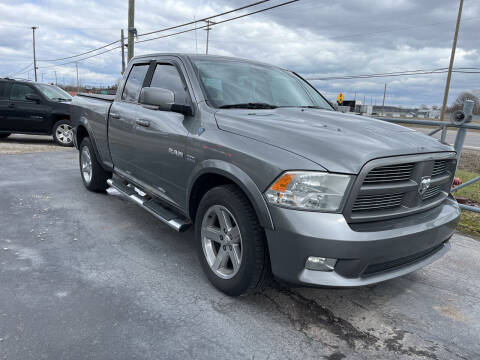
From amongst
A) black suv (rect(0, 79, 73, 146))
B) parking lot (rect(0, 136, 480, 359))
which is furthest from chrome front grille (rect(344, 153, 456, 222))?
black suv (rect(0, 79, 73, 146))

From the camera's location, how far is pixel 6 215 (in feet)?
15.1

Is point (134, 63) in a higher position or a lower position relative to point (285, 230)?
higher

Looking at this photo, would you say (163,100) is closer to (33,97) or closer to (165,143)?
(165,143)

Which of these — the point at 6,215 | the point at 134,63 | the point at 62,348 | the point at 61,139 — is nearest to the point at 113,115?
the point at 134,63

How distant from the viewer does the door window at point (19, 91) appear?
10297 mm

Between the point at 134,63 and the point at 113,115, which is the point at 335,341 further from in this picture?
the point at 134,63

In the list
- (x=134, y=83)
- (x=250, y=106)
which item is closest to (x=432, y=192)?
(x=250, y=106)

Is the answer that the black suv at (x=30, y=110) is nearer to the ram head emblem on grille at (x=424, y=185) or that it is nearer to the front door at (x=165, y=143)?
the front door at (x=165, y=143)

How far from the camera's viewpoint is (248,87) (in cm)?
358

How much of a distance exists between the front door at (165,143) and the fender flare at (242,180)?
1.20 feet

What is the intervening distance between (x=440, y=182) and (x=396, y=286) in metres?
0.99

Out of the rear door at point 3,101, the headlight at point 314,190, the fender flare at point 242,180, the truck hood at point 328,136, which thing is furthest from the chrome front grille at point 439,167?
the rear door at point 3,101

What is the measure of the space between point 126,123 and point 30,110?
7595 mm

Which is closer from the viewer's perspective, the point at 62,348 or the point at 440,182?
the point at 62,348
